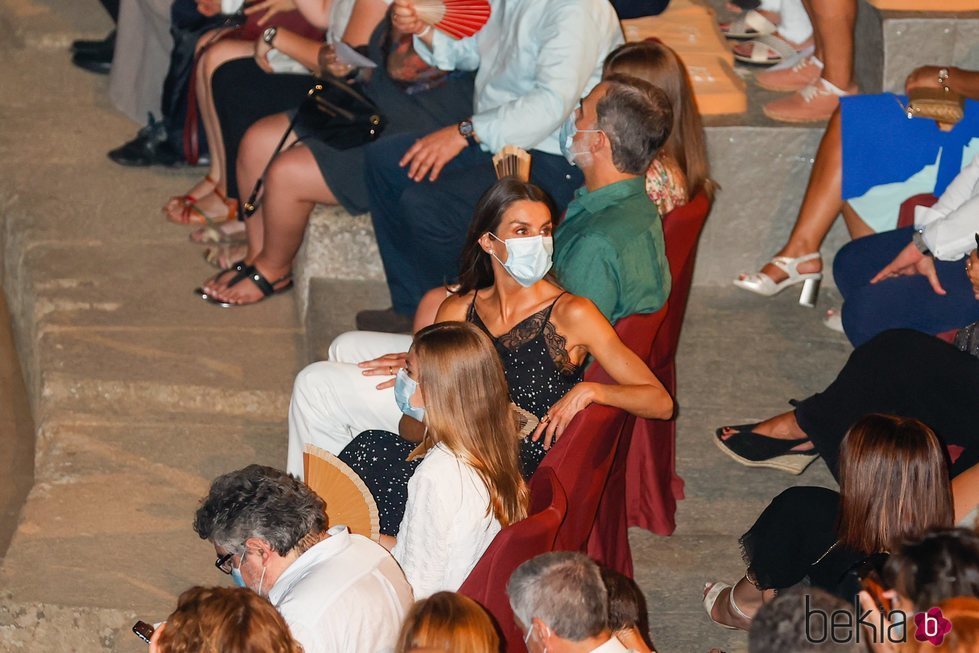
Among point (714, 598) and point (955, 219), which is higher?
point (955, 219)

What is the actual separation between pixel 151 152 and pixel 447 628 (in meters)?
3.80

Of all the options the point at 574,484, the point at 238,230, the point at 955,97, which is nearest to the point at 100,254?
the point at 238,230

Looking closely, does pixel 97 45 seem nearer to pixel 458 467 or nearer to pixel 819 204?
pixel 819 204

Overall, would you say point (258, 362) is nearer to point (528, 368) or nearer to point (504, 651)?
point (528, 368)

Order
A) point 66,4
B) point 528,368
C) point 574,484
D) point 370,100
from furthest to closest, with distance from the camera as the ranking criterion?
point 66,4, point 370,100, point 528,368, point 574,484

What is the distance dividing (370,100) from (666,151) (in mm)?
1108

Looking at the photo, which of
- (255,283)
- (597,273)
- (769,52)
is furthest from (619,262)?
(769,52)

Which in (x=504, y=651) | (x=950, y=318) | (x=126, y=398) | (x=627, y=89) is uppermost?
(x=627, y=89)

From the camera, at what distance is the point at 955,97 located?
4.15 metres

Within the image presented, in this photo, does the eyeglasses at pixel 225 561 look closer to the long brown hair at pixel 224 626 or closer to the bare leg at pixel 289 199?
the long brown hair at pixel 224 626

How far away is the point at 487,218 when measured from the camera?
3.32 meters

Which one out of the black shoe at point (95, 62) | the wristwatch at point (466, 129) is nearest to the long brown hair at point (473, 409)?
the wristwatch at point (466, 129)

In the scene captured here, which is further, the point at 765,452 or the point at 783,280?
the point at 783,280

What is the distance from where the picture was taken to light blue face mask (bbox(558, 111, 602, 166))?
3582 mm
